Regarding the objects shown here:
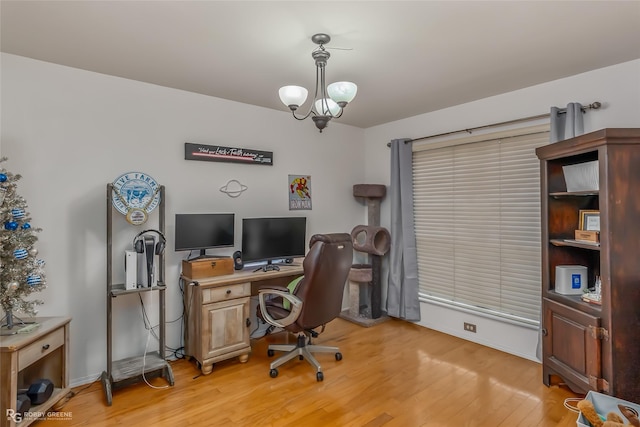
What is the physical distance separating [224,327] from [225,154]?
1631 mm

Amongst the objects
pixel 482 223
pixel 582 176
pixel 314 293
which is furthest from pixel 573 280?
pixel 314 293

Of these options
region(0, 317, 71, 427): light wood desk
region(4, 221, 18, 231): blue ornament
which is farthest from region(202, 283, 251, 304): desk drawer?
region(4, 221, 18, 231): blue ornament

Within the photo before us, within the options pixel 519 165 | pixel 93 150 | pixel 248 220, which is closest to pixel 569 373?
pixel 519 165

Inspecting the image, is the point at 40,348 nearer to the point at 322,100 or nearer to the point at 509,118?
the point at 322,100

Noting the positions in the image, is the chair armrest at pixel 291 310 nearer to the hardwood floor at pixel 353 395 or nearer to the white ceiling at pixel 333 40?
the hardwood floor at pixel 353 395

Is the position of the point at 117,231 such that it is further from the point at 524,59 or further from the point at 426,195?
the point at 524,59

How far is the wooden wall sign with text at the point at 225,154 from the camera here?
10.4 ft

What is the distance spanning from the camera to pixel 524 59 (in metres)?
2.49

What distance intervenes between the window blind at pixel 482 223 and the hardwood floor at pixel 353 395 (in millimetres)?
598

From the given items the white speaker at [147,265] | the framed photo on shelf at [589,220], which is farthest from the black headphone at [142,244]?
the framed photo on shelf at [589,220]

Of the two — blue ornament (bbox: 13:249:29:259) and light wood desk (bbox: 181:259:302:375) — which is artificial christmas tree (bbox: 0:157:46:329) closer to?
blue ornament (bbox: 13:249:29:259)

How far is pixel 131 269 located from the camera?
8.35ft

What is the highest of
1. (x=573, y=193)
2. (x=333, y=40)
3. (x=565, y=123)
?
(x=333, y=40)

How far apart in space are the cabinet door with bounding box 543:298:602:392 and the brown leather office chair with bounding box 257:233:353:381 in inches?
63.1
